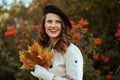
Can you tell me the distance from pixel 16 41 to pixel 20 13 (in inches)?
307

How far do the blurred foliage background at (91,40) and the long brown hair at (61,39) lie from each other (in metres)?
3.12

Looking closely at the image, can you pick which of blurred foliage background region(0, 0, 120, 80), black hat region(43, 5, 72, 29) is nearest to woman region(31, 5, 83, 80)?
black hat region(43, 5, 72, 29)

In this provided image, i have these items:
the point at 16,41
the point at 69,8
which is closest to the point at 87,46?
the point at 69,8

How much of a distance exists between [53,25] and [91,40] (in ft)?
14.4

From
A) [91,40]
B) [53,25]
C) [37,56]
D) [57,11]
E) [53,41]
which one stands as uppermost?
[57,11]

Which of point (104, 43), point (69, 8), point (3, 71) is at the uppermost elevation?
point (69, 8)

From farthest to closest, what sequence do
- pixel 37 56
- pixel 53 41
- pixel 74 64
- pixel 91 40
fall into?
pixel 91 40, pixel 53 41, pixel 37 56, pixel 74 64

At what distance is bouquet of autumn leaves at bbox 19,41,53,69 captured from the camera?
3.73 meters

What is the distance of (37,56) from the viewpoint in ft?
12.3

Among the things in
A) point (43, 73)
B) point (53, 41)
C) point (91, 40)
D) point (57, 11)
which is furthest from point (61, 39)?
point (91, 40)

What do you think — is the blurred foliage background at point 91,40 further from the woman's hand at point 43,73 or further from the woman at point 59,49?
the woman's hand at point 43,73

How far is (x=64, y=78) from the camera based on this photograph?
12.0 feet

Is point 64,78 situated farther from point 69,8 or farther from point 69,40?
point 69,8

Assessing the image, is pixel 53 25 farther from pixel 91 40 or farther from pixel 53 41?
pixel 91 40
